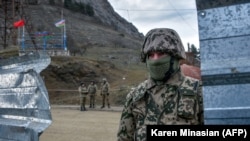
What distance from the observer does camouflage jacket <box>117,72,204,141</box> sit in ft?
8.25

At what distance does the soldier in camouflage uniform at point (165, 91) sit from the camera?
8.28 ft

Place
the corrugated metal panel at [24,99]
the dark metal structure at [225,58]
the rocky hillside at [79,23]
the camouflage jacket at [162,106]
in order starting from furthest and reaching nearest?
the rocky hillside at [79,23] < the corrugated metal panel at [24,99] < the camouflage jacket at [162,106] < the dark metal structure at [225,58]

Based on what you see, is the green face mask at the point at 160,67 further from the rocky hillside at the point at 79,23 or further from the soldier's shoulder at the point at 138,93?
the rocky hillside at the point at 79,23

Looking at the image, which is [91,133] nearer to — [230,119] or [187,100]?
[187,100]

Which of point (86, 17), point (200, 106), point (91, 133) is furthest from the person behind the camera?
point (86, 17)

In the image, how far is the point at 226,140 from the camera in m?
1.87

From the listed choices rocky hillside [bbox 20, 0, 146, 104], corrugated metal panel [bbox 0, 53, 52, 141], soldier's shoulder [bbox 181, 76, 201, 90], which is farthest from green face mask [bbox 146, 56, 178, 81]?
rocky hillside [bbox 20, 0, 146, 104]

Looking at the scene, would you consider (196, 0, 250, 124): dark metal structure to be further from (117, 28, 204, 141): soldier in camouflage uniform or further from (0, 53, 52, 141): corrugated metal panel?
(0, 53, 52, 141): corrugated metal panel

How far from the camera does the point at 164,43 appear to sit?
8.53 ft

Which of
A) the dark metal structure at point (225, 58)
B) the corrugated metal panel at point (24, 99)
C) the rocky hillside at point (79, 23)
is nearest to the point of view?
the dark metal structure at point (225, 58)

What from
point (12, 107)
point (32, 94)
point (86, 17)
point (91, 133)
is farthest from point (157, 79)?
point (86, 17)

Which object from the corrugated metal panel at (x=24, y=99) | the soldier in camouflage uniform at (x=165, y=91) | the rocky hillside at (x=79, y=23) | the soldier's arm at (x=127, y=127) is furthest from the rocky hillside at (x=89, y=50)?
the soldier in camouflage uniform at (x=165, y=91)

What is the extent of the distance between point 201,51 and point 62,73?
28041mm

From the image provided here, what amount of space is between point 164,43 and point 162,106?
1.29 feet
